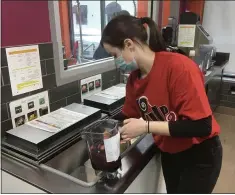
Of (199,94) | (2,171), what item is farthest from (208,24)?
(2,171)

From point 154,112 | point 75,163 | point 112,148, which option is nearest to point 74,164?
point 75,163

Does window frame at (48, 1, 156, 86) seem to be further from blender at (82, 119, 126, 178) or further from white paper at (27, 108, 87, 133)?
blender at (82, 119, 126, 178)

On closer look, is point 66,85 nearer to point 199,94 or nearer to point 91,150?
point 91,150

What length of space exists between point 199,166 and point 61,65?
2.90 feet

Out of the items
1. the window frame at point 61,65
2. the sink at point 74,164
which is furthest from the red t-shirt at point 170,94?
the window frame at point 61,65

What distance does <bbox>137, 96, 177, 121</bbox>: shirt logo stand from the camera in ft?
3.04

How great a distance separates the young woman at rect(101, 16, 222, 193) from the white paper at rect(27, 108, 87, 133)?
0.31 m

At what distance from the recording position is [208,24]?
7.75 ft

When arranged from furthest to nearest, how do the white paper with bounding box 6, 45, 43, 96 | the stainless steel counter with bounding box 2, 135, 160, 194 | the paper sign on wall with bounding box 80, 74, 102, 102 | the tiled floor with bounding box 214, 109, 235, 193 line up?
the tiled floor with bounding box 214, 109, 235, 193, the paper sign on wall with bounding box 80, 74, 102, 102, the white paper with bounding box 6, 45, 43, 96, the stainless steel counter with bounding box 2, 135, 160, 194

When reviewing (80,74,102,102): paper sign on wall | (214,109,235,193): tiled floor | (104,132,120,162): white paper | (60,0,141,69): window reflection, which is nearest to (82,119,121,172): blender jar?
(104,132,120,162): white paper

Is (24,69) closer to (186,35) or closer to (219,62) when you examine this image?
(186,35)

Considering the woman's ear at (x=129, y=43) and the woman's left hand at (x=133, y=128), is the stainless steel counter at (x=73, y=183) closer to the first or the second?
the woman's left hand at (x=133, y=128)

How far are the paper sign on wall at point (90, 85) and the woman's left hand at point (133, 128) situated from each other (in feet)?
2.07

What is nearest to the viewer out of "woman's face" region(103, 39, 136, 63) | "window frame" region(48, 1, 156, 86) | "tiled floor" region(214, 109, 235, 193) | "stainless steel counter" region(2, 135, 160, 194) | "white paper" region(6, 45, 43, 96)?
"stainless steel counter" region(2, 135, 160, 194)
